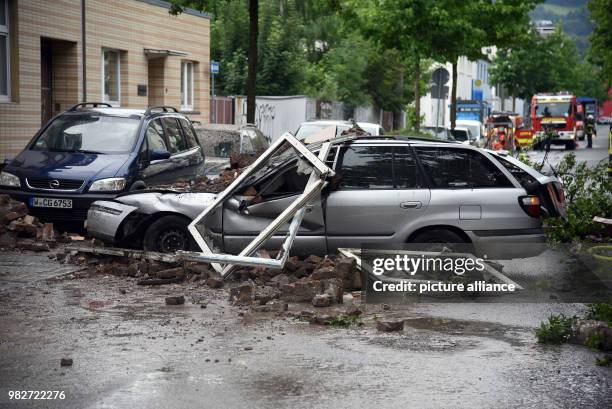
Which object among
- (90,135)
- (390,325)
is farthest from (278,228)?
(90,135)

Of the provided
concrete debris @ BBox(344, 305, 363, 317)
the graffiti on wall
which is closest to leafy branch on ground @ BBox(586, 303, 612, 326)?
concrete debris @ BBox(344, 305, 363, 317)

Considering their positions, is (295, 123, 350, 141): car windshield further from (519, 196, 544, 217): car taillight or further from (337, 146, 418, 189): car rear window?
(519, 196, 544, 217): car taillight

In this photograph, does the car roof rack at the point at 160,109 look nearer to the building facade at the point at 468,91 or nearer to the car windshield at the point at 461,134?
the car windshield at the point at 461,134

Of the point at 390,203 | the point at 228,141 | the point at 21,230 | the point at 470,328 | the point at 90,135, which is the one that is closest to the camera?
the point at 470,328

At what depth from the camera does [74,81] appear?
80.9 ft

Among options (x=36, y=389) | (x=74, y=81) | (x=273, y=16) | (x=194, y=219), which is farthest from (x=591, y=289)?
(x=273, y=16)

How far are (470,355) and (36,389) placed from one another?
10.2 ft

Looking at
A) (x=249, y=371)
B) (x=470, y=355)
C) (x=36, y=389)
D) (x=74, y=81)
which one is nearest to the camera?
(x=36, y=389)

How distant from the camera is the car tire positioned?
1127 cm

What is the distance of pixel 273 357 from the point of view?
7340 mm

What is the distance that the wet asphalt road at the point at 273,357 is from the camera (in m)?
6.26

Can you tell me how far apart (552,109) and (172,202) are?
172 ft

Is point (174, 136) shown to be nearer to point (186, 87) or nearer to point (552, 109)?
point (186, 87)

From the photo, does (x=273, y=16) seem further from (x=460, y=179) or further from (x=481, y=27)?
(x=460, y=179)
